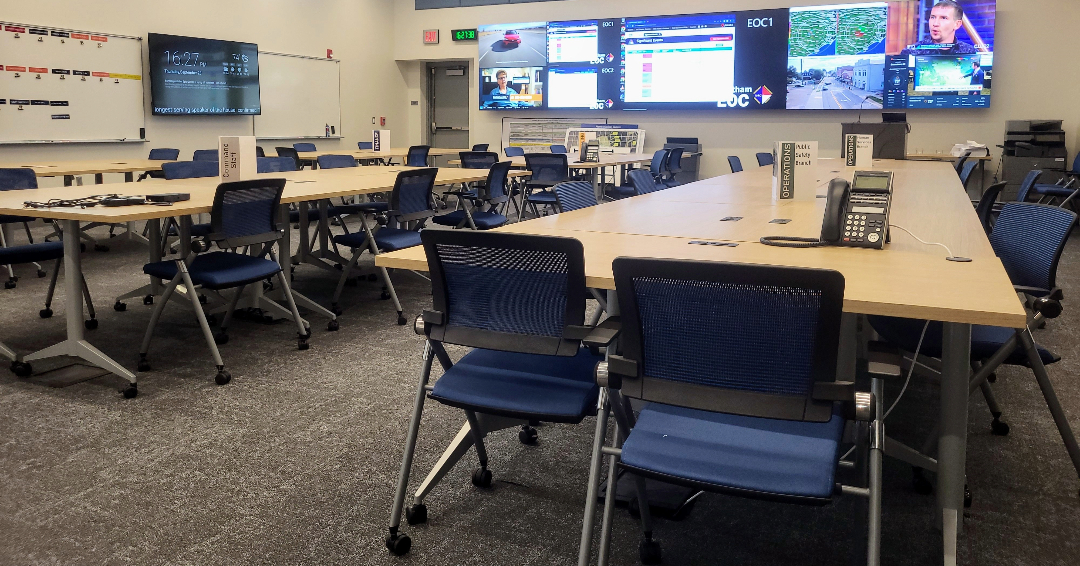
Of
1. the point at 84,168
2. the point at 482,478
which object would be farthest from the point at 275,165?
the point at 482,478

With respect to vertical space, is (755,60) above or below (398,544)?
above

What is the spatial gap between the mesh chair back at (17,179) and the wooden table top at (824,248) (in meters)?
3.65

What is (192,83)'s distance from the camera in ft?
31.9

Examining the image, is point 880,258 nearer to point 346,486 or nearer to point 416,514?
point 416,514

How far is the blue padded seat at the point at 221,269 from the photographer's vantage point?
11.2 feet

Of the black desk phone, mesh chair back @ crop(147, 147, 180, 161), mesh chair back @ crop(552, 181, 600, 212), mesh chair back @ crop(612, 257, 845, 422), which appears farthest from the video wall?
mesh chair back @ crop(612, 257, 845, 422)

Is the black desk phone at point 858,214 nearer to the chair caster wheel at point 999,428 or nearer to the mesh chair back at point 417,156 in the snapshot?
the chair caster wheel at point 999,428

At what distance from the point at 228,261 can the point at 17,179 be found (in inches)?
82.5

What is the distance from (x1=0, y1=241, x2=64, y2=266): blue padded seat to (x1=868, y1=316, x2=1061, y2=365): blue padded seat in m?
3.55

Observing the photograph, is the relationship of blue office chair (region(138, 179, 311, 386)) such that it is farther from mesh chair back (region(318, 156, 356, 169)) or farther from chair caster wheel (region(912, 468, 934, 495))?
mesh chair back (region(318, 156, 356, 169))

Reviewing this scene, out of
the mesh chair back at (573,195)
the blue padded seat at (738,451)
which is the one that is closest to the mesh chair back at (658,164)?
the mesh chair back at (573,195)

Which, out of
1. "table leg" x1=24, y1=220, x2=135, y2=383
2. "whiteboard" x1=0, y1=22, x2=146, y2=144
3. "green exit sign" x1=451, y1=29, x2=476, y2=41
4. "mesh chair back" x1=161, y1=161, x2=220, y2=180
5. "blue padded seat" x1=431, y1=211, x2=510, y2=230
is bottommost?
"table leg" x1=24, y1=220, x2=135, y2=383

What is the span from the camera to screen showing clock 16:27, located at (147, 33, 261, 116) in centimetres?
933

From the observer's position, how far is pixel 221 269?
3.56 metres
